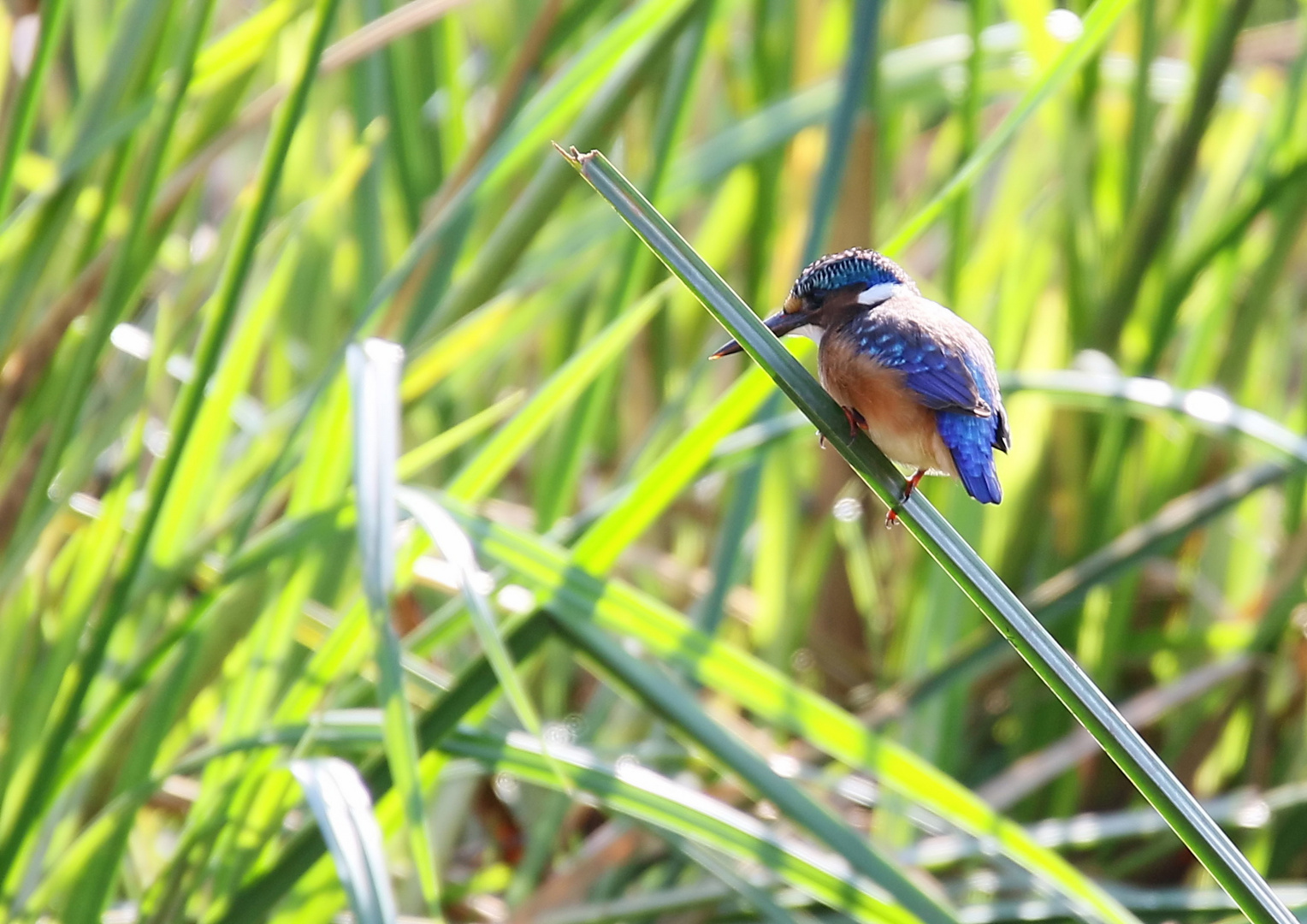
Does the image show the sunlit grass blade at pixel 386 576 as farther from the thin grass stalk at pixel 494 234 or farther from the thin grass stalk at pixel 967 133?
the thin grass stalk at pixel 967 133

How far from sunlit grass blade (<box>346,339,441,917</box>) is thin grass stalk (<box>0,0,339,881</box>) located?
0.88 feet

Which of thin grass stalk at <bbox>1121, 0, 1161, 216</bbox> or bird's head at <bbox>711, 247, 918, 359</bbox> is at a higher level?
thin grass stalk at <bbox>1121, 0, 1161, 216</bbox>

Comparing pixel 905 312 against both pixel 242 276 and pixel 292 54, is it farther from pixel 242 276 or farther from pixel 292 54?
pixel 292 54

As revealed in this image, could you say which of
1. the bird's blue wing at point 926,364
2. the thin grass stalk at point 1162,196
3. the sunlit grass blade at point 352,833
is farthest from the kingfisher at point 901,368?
the thin grass stalk at point 1162,196

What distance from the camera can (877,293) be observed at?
157cm

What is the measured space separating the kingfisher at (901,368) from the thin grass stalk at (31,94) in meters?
0.87

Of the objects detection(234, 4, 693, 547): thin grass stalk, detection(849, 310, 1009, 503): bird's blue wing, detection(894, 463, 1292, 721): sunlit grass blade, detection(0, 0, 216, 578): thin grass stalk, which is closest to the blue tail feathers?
detection(849, 310, 1009, 503): bird's blue wing

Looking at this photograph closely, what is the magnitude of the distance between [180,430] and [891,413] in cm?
77

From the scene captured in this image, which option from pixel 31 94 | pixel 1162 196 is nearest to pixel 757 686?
pixel 31 94

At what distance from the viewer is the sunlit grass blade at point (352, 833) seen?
118cm

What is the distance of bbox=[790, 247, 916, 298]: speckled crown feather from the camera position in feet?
4.94

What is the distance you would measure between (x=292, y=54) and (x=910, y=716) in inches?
63.4

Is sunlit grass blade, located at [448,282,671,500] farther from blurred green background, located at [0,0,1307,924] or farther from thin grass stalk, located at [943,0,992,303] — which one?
thin grass stalk, located at [943,0,992,303]

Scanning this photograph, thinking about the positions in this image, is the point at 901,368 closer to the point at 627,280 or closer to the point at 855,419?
the point at 855,419
